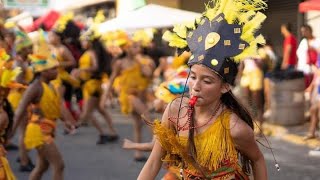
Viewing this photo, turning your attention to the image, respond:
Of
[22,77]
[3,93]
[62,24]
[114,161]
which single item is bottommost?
[114,161]

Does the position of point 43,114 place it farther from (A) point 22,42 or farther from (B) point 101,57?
(B) point 101,57

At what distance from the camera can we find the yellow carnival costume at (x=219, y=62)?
3.08 m

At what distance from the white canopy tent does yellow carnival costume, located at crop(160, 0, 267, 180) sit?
1037 cm

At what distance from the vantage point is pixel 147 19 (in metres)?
14.1

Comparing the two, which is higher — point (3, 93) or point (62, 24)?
point (3, 93)

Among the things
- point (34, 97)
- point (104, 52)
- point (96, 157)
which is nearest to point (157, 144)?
point (34, 97)

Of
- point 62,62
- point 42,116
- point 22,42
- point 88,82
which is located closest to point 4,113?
point 42,116

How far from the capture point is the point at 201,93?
10.0 feet

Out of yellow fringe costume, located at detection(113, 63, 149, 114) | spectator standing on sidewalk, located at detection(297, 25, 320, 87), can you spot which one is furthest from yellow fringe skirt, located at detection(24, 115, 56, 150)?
spectator standing on sidewalk, located at detection(297, 25, 320, 87)

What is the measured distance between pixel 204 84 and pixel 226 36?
0.27 metres

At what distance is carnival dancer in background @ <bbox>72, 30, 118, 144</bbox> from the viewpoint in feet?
32.2

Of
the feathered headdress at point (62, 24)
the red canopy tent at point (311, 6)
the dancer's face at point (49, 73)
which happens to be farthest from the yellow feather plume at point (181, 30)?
the feathered headdress at point (62, 24)

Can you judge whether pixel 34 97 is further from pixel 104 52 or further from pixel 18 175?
pixel 104 52

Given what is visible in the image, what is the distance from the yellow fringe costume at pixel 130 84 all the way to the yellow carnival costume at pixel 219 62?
18.2 ft
